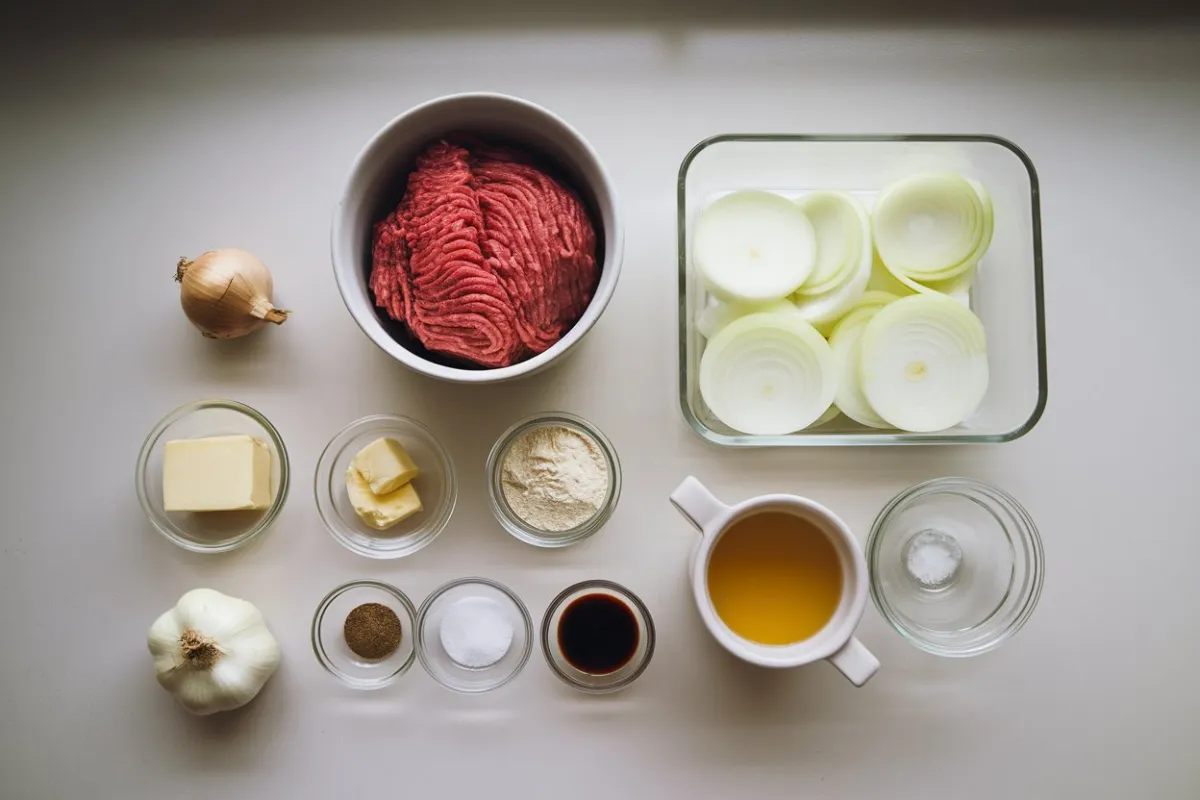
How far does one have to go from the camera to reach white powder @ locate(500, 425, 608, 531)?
1.16 m

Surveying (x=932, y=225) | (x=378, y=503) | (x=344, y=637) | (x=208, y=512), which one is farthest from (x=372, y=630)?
(x=932, y=225)

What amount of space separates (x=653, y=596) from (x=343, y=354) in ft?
1.95

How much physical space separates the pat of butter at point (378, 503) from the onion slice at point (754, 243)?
532 mm

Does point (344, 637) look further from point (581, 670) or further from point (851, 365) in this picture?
point (851, 365)

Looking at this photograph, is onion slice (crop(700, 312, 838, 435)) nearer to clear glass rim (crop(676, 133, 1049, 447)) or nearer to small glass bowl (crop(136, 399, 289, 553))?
clear glass rim (crop(676, 133, 1049, 447))

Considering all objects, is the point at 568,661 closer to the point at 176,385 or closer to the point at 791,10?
the point at 176,385

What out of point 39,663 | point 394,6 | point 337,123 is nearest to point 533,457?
point 337,123

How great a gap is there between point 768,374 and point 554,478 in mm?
332

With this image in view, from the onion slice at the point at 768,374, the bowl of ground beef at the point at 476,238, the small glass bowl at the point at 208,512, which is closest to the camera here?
the bowl of ground beef at the point at 476,238

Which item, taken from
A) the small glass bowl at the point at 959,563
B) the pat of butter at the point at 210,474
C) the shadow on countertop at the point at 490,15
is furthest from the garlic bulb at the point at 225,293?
the small glass bowl at the point at 959,563

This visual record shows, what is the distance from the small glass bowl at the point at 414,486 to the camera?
1213mm

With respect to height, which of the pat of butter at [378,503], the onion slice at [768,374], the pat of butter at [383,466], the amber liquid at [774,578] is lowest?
the amber liquid at [774,578]

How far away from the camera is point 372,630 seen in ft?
3.91

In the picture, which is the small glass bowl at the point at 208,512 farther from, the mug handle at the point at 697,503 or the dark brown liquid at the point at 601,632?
the mug handle at the point at 697,503
